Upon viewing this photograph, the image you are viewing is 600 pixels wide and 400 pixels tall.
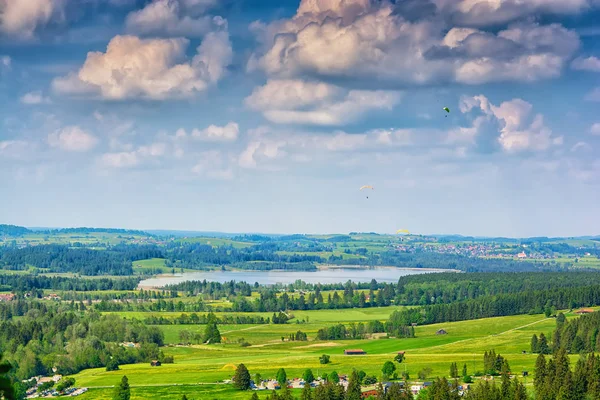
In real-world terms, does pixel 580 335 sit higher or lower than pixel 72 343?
higher

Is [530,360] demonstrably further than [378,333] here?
No

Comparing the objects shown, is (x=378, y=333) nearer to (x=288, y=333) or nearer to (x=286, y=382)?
(x=288, y=333)

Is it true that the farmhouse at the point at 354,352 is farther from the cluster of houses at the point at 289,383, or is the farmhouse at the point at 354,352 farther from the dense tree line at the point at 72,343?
the dense tree line at the point at 72,343

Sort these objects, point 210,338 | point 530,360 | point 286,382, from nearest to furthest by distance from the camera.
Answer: point 286,382 < point 530,360 < point 210,338

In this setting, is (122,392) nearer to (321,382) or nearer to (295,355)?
(321,382)

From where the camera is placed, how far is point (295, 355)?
142875mm

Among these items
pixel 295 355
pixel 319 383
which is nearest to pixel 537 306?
pixel 295 355

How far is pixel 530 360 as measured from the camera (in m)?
128

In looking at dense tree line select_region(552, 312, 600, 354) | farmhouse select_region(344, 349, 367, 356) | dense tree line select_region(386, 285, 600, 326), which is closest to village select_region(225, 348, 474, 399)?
farmhouse select_region(344, 349, 367, 356)

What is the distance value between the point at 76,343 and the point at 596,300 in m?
114

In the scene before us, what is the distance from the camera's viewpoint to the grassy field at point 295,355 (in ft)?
379

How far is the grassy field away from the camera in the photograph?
379ft

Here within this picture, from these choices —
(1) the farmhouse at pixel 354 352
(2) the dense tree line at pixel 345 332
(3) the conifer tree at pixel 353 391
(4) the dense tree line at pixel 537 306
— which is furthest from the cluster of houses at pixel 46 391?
(4) the dense tree line at pixel 537 306

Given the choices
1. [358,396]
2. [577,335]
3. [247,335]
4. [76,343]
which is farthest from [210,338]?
[358,396]
